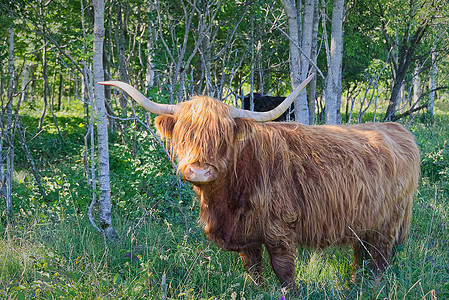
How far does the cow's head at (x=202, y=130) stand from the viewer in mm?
2861

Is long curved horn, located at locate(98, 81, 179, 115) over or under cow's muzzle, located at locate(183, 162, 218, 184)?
over

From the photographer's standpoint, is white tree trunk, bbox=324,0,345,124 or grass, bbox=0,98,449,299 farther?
white tree trunk, bbox=324,0,345,124

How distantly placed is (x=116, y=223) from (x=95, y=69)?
5.64ft

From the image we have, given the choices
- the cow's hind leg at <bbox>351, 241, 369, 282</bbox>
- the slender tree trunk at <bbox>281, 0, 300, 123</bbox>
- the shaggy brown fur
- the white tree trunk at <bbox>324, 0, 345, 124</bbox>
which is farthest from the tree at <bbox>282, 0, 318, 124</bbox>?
the cow's hind leg at <bbox>351, 241, 369, 282</bbox>

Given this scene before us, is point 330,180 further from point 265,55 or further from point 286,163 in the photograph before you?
point 265,55

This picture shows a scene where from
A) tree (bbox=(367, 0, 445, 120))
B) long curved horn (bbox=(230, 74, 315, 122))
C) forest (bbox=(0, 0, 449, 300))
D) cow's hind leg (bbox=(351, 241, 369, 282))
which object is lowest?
cow's hind leg (bbox=(351, 241, 369, 282))

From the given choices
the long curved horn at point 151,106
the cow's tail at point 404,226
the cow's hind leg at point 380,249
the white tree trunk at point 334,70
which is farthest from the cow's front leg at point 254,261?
the white tree trunk at point 334,70

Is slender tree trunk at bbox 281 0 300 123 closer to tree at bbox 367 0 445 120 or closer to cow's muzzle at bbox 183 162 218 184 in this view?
tree at bbox 367 0 445 120

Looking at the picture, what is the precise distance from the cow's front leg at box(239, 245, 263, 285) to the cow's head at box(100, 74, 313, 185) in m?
0.94

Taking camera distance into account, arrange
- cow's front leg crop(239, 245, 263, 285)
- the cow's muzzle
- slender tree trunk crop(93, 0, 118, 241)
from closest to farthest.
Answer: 1. the cow's muzzle
2. cow's front leg crop(239, 245, 263, 285)
3. slender tree trunk crop(93, 0, 118, 241)

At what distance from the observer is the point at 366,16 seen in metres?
9.78

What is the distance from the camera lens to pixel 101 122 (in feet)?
12.9

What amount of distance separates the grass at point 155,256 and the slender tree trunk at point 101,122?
18cm

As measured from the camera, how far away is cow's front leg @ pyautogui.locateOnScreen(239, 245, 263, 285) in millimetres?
3561
